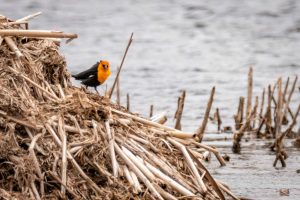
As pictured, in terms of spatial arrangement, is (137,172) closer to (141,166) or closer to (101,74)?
(141,166)

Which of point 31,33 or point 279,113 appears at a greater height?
point 31,33

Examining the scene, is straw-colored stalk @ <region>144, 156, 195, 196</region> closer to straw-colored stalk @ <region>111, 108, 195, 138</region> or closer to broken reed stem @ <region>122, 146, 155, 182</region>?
broken reed stem @ <region>122, 146, 155, 182</region>

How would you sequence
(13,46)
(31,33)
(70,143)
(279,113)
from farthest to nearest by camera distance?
(279,113)
(13,46)
(31,33)
(70,143)

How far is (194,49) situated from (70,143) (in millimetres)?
20078

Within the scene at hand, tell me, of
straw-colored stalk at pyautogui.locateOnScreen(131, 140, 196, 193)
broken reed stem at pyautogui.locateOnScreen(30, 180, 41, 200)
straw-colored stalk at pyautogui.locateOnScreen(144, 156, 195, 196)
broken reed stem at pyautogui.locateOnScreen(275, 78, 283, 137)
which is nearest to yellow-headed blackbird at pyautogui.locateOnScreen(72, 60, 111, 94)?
straw-colored stalk at pyautogui.locateOnScreen(131, 140, 196, 193)

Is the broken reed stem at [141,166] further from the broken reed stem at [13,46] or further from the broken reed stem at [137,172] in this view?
the broken reed stem at [13,46]

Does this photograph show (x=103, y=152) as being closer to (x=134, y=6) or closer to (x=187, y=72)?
(x=187, y=72)

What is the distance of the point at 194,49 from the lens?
2866cm

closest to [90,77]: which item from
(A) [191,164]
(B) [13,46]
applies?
(B) [13,46]

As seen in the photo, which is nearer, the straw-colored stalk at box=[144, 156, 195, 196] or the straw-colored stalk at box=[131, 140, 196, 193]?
the straw-colored stalk at box=[144, 156, 195, 196]

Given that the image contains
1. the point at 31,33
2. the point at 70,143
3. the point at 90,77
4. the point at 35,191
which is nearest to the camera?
the point at 35,191

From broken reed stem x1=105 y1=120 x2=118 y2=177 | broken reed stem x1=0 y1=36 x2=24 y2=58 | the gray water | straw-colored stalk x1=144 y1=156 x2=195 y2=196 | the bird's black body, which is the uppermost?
broken reed stem x1=0 y1=36 x2=24 y2=58

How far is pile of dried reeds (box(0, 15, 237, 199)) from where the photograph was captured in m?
8.52

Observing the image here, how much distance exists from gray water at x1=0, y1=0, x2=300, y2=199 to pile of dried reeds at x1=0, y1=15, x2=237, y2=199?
9.02 ft
